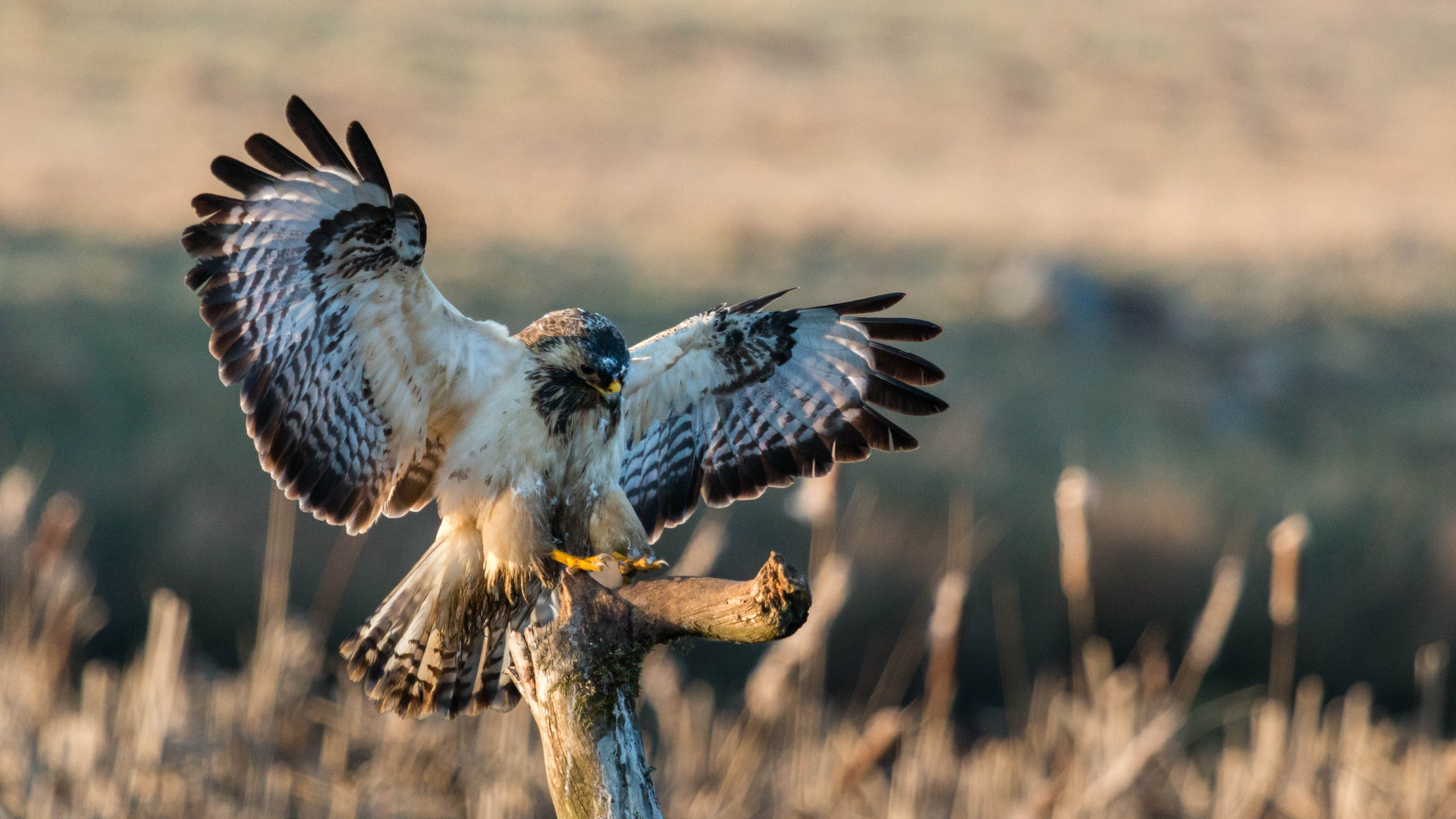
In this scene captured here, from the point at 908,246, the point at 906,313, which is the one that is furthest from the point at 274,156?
the point at 908,246

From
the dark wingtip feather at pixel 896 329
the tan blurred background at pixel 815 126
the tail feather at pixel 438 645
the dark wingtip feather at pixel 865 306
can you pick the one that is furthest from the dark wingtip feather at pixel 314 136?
the tan blurred background at pixel 815 126

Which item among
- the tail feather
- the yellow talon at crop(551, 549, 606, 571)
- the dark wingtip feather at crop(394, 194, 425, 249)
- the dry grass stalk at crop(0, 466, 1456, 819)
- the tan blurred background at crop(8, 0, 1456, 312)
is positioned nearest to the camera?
the dark wingtip feather at crop(394, 194, 425, 249)

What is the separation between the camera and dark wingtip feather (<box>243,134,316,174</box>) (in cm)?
229

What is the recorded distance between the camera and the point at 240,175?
2371 millimetres

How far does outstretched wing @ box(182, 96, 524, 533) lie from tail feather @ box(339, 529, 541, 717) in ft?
0.67

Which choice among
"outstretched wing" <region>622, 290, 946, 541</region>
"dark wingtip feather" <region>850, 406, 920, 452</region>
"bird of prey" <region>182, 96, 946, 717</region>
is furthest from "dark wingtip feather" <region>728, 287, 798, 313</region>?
"dark wingtip feather" <region>850, 406, 920, 452</region>

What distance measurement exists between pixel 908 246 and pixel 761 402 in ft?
36.0

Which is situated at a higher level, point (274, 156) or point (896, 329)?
point (274, 156)

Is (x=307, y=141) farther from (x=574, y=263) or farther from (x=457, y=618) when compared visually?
(x=574, y=263)

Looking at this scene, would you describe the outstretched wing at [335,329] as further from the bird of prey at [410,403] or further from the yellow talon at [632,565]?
the yellow talon at [632,565]

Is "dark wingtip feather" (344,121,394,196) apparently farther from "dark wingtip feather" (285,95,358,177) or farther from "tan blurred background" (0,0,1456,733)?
"tan blurred background" (0,0,1456,733)

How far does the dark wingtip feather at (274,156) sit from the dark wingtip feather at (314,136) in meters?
0.03

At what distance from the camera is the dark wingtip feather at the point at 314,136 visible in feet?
7.39

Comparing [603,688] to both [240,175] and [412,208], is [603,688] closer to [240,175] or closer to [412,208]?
[412,208]
